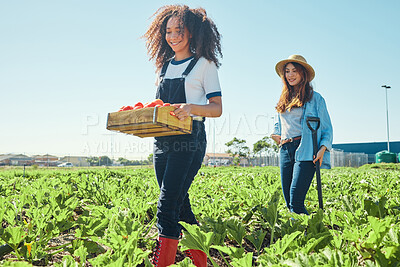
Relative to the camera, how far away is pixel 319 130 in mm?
3465

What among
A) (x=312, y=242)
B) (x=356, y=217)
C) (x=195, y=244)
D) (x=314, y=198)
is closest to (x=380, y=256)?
(x=312, y=242)

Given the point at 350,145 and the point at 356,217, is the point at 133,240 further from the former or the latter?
the point at 350,145

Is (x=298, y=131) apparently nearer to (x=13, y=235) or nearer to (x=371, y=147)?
(x=13, y=235)

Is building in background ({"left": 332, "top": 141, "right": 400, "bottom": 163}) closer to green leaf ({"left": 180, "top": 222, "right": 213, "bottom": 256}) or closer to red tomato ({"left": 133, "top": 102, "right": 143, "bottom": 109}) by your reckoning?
red tomato ({"left": 133, "top": 102, "right": 143, "bottom": 109})

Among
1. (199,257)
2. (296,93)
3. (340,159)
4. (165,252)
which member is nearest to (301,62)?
(296,93)

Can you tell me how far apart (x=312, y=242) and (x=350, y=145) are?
64.6 metres

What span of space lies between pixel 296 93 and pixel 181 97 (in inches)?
65.8

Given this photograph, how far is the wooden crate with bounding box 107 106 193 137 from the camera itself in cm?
202

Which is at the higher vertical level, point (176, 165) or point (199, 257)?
point (176, 165)

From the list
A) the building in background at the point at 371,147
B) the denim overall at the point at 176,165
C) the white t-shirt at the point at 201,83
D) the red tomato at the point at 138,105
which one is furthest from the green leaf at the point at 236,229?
the building in background at the point at 371,147

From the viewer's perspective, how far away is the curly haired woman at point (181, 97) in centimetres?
227

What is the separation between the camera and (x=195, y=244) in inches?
69.4

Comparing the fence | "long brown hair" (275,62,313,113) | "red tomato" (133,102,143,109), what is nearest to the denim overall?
"red tomato" (133,102,143,109)

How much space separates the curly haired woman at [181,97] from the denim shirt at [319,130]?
4.24ft
